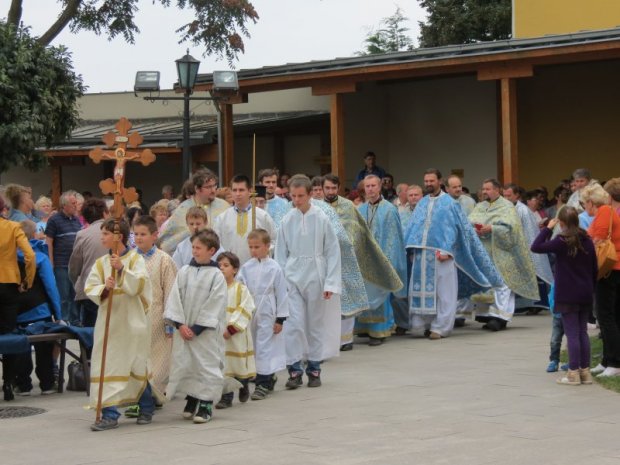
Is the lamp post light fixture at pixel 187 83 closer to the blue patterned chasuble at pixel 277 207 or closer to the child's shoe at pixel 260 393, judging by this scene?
the blue patterned chasuble at pixel 277 207

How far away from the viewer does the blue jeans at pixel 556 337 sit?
11.1 metres

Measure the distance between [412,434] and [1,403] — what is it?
3933 millimetres

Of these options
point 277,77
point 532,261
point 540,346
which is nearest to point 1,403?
point 540,346

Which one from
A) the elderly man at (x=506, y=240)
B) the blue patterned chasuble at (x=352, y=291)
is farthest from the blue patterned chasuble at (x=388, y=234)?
the elderly man at (x=506, y=240)

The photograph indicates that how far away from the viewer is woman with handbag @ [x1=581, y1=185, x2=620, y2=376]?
10.6 m

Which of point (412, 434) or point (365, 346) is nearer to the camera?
point (412, 434)

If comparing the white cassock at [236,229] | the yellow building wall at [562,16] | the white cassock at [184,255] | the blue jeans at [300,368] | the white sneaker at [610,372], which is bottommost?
the white sneaker at [610,372]

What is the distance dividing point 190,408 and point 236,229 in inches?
99.4

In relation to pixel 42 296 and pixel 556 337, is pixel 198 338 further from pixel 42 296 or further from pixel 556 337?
pixel 556 337

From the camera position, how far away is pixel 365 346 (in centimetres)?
1398

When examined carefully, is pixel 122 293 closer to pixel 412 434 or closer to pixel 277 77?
pixel 412 434

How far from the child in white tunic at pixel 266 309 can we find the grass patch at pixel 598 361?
8.92 ft

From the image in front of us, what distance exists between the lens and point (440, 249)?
1466cm

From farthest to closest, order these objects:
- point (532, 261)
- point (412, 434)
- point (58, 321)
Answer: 1. point (532, 261)
2. point (58, 321)
3. point (412, 434)
